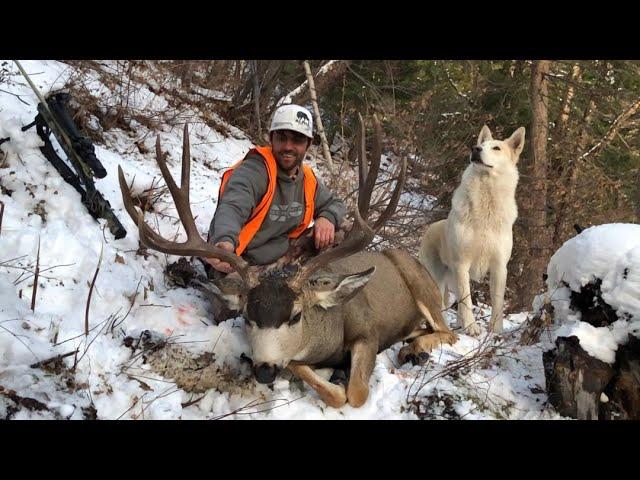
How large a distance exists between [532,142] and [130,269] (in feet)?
32.5

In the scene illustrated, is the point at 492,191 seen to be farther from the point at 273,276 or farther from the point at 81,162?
the point at 81,162

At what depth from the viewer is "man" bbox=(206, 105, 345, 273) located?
5.12 m

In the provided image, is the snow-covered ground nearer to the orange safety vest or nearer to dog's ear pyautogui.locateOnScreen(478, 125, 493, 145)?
the orange safety vest

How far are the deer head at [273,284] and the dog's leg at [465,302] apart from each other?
240 cm

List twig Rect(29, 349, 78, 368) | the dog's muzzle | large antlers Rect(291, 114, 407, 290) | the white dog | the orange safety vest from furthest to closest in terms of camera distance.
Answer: the dog's muzzle
the white dog
the orange safety vest
large antlers Rect(291, 114, 407, 290)
twig Rect(29, 349, 78, 368)

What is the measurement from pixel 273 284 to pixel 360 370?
100cm

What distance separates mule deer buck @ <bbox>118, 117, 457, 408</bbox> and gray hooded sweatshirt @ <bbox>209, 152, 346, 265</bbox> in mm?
542

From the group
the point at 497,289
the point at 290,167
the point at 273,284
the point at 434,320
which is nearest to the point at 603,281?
the point at 434,320

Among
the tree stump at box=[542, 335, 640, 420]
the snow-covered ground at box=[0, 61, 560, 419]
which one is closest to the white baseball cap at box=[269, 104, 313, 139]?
the snow-covered ground at box=[0, 61, 560, 419]

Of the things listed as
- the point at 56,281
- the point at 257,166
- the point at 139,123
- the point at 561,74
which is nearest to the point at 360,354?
the point at 257,166

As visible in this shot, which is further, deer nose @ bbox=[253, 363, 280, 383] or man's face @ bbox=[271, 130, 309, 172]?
man's face @ bbox=[271, 130, 309, 172]

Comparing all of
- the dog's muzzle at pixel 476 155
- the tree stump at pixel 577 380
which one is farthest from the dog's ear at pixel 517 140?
the tree stump at pixel 577 380

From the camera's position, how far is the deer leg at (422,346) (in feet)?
16.6

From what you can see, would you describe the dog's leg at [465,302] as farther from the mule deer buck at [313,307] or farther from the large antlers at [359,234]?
the large antlers at [359,234]
